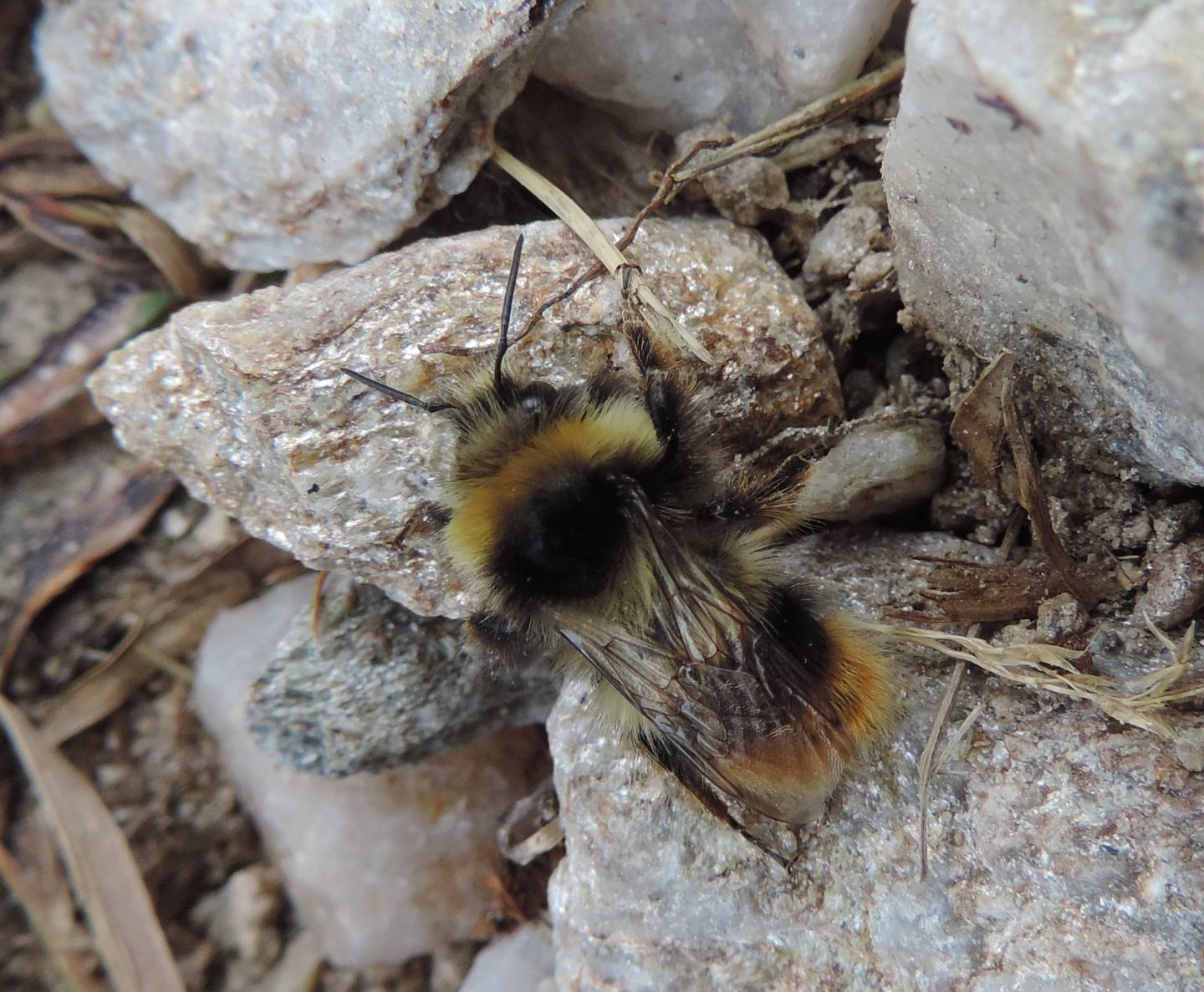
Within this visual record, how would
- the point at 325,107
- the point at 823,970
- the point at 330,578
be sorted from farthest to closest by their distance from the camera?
the point at 330,578, the point at 325,107, the point at 823,970

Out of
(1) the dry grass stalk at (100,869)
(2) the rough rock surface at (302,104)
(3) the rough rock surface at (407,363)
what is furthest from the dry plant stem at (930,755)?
(1) the dry grass stalk at (100,869)

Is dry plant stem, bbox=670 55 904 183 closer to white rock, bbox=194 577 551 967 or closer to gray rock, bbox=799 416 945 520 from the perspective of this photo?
gray rock, bbox=799 416 945 520

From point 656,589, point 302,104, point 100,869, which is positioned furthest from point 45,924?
point 302,104

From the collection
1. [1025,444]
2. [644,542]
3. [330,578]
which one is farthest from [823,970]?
[330,578]

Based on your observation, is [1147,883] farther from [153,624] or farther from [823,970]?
[153,624]

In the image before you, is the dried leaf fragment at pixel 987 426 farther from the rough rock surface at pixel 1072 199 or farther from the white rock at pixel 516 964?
the white rock at pixel 516 964

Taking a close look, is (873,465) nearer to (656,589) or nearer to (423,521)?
(656,589)
